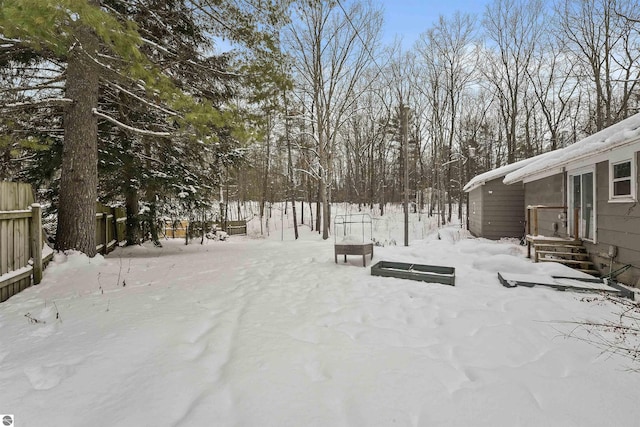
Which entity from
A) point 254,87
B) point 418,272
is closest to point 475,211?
point 418,272

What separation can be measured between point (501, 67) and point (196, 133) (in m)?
19.9

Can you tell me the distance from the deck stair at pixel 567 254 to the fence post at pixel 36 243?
934cm

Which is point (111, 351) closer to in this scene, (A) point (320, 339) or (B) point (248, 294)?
(A) point (320, 339)

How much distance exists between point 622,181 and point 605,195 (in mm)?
523

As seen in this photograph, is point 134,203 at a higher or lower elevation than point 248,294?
higher

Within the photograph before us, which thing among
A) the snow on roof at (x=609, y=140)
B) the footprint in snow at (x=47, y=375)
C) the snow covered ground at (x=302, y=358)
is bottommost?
the snow covered ground at (x=302, y=358)

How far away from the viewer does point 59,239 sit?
5598 mm

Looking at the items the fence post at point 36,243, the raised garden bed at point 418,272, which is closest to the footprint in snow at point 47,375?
the fence post at point 36,243

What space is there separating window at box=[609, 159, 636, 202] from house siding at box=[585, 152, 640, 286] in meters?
0.12

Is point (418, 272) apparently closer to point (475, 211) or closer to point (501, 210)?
point (501, 210)

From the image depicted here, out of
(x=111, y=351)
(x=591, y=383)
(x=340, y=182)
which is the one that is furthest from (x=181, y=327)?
(x=340, y=182)

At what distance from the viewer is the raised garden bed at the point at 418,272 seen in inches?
201

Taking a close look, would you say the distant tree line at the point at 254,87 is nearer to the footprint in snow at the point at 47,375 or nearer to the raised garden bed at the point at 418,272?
the footprint in snow at the point at 47,375

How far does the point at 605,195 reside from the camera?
602cm
